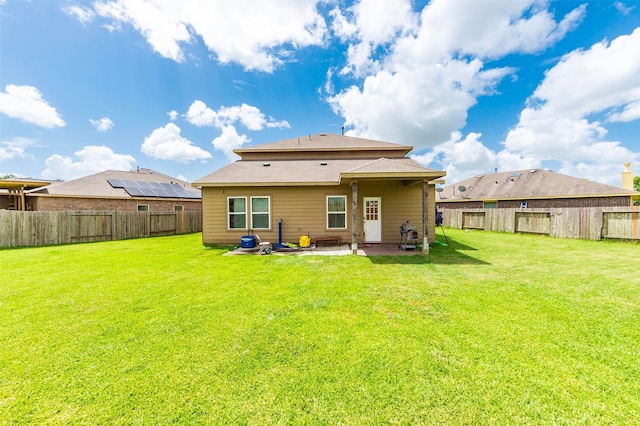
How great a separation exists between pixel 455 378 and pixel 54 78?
67.1 ft

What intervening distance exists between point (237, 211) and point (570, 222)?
50.8 ft

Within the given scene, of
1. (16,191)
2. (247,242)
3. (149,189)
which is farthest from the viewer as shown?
(149,189)

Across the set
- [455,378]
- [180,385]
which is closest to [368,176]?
[455,378]

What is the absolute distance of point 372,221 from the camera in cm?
980

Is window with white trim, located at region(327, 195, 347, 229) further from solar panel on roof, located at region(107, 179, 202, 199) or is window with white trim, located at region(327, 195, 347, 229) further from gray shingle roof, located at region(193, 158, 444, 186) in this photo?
solar panel on roof, located at region(107, 179, 202, 199)

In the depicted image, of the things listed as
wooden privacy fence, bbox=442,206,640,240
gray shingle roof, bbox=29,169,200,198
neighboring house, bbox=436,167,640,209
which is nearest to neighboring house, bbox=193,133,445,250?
neighboring house, bbox=436,167,640,209

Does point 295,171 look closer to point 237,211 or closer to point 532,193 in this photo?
point 237,211

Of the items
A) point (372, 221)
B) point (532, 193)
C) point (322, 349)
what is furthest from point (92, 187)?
point (532, 193)

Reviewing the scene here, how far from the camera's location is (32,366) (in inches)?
95.8

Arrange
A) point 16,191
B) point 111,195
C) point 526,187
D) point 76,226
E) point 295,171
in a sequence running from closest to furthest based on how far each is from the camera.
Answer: point 295,171
point 76,226
point 16,191
point 111,195
point 526,187

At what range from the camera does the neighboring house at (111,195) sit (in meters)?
13.8

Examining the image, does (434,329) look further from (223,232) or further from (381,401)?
(223,232)

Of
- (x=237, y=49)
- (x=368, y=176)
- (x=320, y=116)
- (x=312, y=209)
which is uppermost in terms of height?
(x=237, y=49)

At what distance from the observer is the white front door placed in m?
9.78
